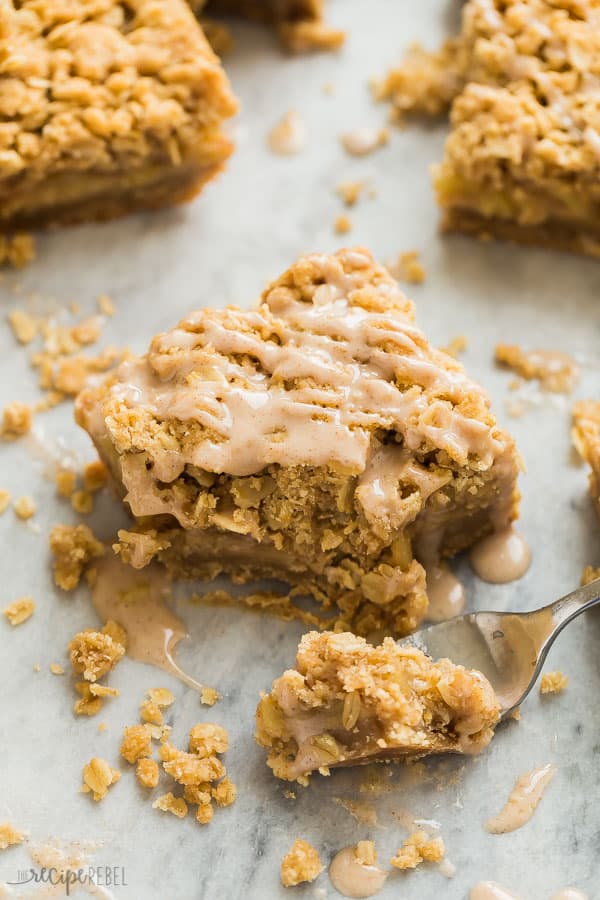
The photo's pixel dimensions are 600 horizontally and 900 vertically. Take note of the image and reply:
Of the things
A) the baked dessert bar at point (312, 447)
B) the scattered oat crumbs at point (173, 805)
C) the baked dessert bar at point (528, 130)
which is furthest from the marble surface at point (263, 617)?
the baked dessert bar at point (312, 447)

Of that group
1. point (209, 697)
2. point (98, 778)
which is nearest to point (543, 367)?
point (209, 697)

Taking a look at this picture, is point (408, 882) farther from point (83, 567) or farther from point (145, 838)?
point (83, 567)

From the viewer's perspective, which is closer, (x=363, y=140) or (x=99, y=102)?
(x=99, y=102)

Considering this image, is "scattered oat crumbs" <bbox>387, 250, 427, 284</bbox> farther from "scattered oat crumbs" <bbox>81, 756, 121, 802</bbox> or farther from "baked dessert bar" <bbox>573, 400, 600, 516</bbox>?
"scattered oat crumbs" <bbox>81, 756, 121, 802</bbox>

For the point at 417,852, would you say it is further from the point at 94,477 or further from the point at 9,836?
the point at 94,477

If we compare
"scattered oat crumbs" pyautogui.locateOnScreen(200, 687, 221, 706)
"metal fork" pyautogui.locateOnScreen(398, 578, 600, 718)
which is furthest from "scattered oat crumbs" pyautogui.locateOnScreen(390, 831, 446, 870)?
"scattered oat crumbs" pyautogui.locateOnScreen(200, 687, 221, 706)
